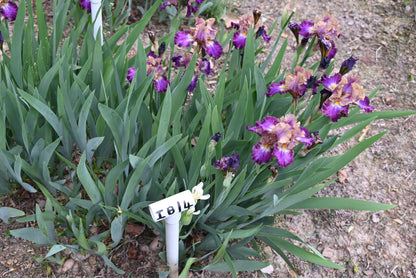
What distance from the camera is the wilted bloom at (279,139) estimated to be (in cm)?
126

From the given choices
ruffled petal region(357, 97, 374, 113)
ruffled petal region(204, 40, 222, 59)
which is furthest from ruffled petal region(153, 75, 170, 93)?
ruffled petal region(357, 97, 374, 113)

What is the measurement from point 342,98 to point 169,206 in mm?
719

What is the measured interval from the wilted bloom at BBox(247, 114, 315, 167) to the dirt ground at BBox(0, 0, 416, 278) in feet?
2.29

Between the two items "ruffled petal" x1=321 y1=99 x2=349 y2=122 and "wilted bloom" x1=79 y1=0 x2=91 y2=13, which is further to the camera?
"wilted bloom" x1=79 y1=0 x2=91 y2=13

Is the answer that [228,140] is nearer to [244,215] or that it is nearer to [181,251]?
[244,215]

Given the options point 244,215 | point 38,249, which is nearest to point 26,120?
point 38,249

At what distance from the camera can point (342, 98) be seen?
4.61 feet

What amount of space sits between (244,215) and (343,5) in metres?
2.71

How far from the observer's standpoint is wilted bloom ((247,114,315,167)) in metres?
1.26

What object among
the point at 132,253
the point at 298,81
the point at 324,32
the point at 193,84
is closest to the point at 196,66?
the point at 193,84

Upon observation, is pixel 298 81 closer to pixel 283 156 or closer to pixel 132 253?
pixel 283 156

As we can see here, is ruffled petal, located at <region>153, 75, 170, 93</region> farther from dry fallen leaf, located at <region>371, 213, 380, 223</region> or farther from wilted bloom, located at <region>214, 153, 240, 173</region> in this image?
dry fallen leaf, located at <region>371, 213, 380, 223</region>

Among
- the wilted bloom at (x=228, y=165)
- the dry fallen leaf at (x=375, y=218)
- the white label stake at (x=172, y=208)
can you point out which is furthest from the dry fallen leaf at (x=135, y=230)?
the dry fallen leaf at (x=375, y=218)

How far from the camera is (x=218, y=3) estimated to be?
10.2ft
